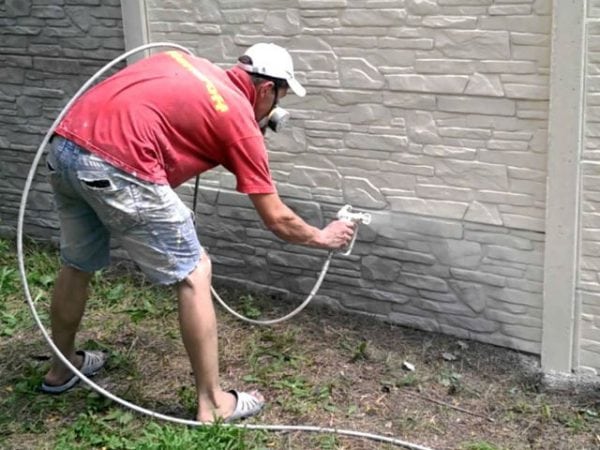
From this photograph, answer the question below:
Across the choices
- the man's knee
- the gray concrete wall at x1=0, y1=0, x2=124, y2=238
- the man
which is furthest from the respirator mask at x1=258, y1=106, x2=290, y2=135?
the gray concrete wall at x1=0, y1=0, x2=124, y2=238

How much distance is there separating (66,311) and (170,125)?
1.04m

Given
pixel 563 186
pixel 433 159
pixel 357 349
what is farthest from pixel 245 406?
pixel 563 186

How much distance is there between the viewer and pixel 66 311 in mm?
4098

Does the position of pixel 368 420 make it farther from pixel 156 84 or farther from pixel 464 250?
pixel 156 84

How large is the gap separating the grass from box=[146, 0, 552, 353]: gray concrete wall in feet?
0.64

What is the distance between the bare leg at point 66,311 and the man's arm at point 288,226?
0.89m

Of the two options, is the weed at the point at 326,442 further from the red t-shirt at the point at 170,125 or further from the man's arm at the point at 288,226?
the red t-shirt at the point at 170,125

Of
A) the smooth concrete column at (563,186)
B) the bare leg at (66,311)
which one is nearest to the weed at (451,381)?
the smooth concrete column at (563,186)

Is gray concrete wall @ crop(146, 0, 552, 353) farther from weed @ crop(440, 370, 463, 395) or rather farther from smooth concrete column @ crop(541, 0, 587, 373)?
weed @ crop(440, 370, 463, 395)

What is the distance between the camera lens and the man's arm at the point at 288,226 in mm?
3607

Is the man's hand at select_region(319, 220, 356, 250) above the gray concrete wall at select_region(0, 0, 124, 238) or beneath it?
beneath

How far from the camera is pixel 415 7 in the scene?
4.11 metres

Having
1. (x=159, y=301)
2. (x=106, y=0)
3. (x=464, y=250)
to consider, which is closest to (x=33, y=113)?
(x=106, y=0)

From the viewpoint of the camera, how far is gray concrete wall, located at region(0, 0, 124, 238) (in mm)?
5266
